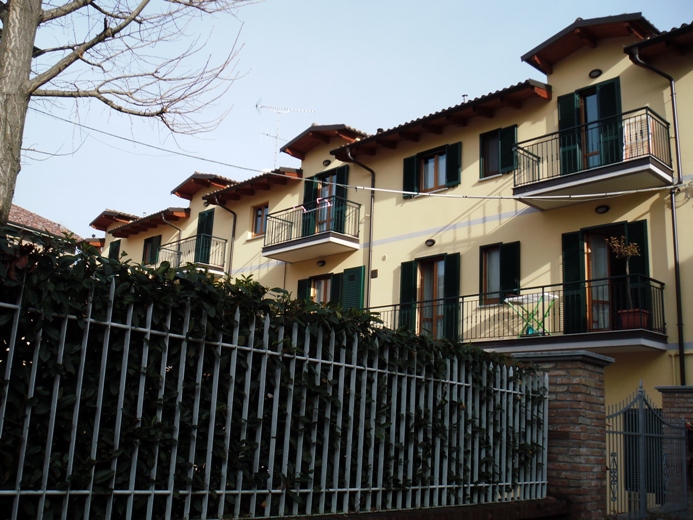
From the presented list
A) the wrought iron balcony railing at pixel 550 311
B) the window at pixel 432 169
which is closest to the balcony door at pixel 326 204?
the window at pixel 432 169

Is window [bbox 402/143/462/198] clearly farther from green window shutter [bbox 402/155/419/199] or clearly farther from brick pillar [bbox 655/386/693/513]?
brick pillar [bbox 655/386/693/513]

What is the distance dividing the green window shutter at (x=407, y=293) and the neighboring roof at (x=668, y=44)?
7.26 metres

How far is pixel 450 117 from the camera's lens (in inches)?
713

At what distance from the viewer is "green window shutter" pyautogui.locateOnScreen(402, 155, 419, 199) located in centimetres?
1930

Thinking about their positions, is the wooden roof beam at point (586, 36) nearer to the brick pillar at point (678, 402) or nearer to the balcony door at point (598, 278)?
the balcony door at point (598, 278)

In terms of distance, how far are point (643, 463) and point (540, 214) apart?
7.87m

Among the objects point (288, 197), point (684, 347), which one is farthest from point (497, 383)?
point (288, 197)

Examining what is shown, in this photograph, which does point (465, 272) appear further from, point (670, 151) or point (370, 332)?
point (370, 332)

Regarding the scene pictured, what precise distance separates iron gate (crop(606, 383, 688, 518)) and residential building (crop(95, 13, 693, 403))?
10.9 feet

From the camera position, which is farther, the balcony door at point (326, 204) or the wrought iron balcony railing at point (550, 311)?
the balcony door at point (326, 204)

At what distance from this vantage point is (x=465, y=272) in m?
17.5

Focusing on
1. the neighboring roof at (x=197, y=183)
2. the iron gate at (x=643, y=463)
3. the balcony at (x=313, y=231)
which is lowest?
the iron gate at (x=643, y=463)

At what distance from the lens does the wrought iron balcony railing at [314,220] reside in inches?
816

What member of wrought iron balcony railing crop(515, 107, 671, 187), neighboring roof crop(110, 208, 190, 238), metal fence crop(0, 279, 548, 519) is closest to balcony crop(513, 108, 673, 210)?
wrought iron balcony railing crop(515, 107, 671, 187)
